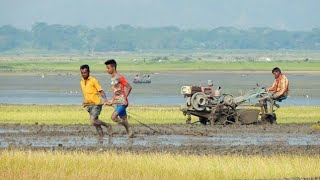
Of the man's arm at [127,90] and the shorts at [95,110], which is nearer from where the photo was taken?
the shorts at [95,110]

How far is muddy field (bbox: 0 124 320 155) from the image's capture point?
68.6 ft

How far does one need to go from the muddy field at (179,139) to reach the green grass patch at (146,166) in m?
2.28

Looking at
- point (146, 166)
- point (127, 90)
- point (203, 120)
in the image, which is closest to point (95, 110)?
point (127, 90)

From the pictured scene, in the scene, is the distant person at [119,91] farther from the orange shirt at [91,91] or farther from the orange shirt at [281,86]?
the orange shirt at [281,86]

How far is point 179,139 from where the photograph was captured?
77.4 ft

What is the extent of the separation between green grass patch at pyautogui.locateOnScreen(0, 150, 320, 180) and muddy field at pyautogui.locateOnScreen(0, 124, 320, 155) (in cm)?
228

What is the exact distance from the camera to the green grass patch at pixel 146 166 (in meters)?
15.6

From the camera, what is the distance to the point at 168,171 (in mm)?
16188

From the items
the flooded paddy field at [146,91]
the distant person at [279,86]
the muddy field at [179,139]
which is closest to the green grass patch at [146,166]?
the muddy field at [179,139]

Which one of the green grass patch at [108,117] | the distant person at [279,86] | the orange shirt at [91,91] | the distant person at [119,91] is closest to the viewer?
the orange shirt at [91,91]

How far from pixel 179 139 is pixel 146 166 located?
6.91m

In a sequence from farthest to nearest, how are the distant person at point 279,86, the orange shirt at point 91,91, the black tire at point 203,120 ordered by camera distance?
the black tire at point 203,120, the distant person at point 279,86, the orange shirt at point 91,91

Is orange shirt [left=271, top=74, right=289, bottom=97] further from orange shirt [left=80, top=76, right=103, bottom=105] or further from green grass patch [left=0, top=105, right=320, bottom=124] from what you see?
orange shirt [left=80, top=76, right=103, bottom=105]

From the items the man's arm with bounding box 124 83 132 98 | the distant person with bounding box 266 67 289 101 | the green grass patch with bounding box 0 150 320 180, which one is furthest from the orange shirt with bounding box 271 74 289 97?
the green grass patch with bounding box 0 150 320 180
